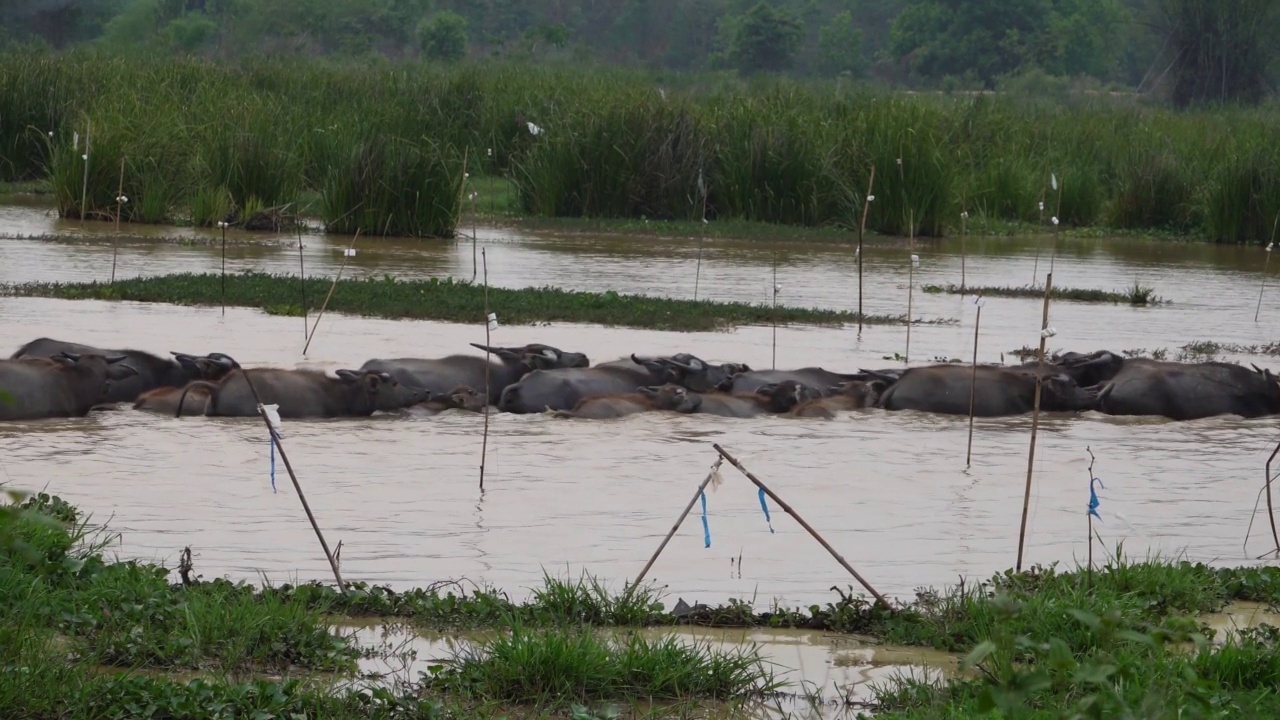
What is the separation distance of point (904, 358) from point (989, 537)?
14.9 ft

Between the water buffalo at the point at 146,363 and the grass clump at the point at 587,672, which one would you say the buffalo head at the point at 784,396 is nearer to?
the water buffalo at the point at 146,363

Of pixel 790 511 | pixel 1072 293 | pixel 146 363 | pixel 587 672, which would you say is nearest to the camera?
pixel 587 672

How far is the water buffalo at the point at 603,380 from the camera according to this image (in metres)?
8.72

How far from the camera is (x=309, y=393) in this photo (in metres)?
8.32

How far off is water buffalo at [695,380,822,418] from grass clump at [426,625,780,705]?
4394 mm

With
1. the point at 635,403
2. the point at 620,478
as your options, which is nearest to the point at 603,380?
the point at 635,403

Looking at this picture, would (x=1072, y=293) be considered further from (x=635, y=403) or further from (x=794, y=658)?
(x=794, y=658)

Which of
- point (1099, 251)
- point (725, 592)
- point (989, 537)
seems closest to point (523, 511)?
point (725, 592)

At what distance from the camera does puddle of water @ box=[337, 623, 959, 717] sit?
4297 mm

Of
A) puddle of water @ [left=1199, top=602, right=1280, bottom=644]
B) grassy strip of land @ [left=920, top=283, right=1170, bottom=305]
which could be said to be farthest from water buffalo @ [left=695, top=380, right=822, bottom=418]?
grassy strip of land @ [left=920, top=283, right=1170, bottom=305]

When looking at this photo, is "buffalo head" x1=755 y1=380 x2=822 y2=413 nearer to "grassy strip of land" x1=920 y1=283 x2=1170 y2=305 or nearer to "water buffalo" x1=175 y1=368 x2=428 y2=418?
"water buffalo" x1=175 y1=368 x2=428 y2=418

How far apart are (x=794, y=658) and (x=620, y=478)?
254cm

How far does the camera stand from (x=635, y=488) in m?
6.91

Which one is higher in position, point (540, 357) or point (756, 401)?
point (540, 357)
